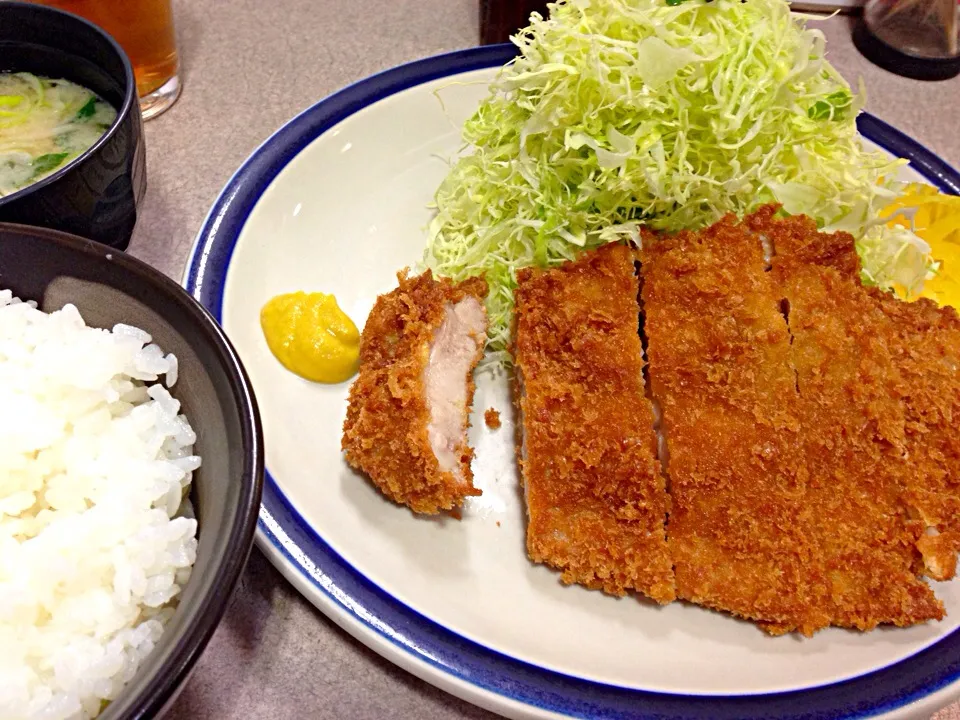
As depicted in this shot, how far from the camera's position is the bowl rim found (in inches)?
56.0

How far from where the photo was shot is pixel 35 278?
4.35 ft

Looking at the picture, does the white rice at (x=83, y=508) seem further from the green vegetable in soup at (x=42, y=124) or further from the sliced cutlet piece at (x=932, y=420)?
the sliced cutlet piece at (x=932, y=420)

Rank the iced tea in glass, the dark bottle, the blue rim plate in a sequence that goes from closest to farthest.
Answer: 1. the blue rim plate
2. the iced tea in glass
3. the dark bottle

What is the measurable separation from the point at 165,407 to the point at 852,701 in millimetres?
1423

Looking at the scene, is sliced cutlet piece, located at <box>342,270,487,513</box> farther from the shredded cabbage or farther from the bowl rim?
the bowl rim

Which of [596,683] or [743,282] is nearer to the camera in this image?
[596,683]

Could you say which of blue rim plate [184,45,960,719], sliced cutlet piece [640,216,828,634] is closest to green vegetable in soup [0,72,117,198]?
blue rim plate [184,45,960,719]

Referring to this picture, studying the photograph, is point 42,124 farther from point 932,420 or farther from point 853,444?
point 932,420

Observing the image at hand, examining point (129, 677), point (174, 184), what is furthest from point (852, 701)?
point (174, 184)

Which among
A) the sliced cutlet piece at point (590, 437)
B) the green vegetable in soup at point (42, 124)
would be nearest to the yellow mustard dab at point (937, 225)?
the sliced cutlet piece at point (590, 437)

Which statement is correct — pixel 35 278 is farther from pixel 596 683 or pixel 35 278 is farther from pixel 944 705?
pixel 944 705

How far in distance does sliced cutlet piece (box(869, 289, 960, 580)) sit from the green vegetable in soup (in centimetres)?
206

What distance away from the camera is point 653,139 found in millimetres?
1920

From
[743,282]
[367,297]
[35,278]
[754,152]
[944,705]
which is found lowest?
[944,705]
